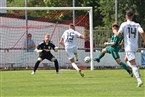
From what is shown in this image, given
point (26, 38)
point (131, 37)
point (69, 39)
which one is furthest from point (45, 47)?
point (131, 37)

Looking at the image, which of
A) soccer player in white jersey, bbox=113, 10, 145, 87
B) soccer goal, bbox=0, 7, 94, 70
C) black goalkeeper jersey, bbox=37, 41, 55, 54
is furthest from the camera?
soccer goal, bbox=0, 7, 94, 70

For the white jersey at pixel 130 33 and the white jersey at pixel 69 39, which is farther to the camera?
the white jersey at pixel 69 39

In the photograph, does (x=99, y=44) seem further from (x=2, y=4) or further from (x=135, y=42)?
(x=135, y=42)

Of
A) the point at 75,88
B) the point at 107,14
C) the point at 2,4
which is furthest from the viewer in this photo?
the point at 107,14

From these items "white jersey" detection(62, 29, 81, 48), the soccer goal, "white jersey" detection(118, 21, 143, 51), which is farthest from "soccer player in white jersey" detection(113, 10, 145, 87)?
the soccer goal

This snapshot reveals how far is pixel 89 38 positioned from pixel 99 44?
15.0ft

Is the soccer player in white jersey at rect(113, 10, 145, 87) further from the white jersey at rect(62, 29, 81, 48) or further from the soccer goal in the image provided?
the soccer goal

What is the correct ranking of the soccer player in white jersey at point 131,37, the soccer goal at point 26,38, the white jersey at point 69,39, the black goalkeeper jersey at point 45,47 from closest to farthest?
1. the soccer player in white jersey at point 131,37
2. the white jersey at point 69,39
3. the black goalkeeper jersey at point 45,47
4. the soccer goal at point 26,38

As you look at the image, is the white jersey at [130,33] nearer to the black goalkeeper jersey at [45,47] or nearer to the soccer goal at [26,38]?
the black goalkeeper jersey at [45,47]

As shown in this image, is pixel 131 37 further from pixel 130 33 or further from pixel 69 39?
pixel 69 39

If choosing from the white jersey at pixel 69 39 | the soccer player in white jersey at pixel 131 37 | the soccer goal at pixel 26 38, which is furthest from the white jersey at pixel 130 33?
the soccer goal at pixel 26 38

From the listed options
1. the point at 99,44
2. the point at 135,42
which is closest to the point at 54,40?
the point at 99,44

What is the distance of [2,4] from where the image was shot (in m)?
42.2

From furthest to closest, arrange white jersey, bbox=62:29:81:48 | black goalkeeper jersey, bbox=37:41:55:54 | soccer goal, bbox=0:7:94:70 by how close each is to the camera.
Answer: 1. soccer goal, bbox=0:7:94:70
2. black goalkeeper jersey, bbox=37:41:55:54
3. white jersey, bbox=62:29:81:48
